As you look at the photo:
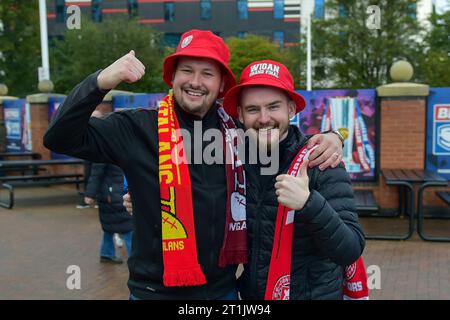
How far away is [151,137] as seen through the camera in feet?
6.82

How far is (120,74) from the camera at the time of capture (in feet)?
6.07

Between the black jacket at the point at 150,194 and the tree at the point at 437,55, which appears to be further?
the tree at the point at 437,55

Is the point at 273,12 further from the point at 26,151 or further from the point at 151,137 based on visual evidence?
the point at 151,137

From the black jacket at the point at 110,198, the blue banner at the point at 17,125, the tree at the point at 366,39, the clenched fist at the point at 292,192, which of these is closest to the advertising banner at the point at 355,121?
the black jacket at the point at 110,198

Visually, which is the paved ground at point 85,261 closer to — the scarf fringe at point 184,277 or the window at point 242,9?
the scarf fringe at point 184,277

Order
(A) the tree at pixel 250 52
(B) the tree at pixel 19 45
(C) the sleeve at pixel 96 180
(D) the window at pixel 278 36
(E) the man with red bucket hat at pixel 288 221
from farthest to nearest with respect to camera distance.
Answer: (D) the window at pixel 278 36, (A) the tree at pixel 250 52, (B) the tree at pixel 19 45, (C) the sleeve at pixel 96 180, (E) the man with red bucket hat at pixel 288 221

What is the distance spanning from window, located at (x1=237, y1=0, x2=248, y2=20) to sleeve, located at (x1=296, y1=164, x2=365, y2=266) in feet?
136

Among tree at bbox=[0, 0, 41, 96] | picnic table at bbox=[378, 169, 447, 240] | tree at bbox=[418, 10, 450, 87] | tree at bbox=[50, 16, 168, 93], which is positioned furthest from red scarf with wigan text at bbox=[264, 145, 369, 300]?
tree at bbox=[0, 0, 41, 96]

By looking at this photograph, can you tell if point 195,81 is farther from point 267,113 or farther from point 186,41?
point 267,113

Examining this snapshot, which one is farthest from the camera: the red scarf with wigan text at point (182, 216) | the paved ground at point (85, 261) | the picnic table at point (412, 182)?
the picnic table at point (412, 182)

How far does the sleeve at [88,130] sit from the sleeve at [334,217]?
2.63 ft

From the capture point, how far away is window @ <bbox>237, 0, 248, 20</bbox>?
41.4m

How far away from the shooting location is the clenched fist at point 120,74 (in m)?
1.85
